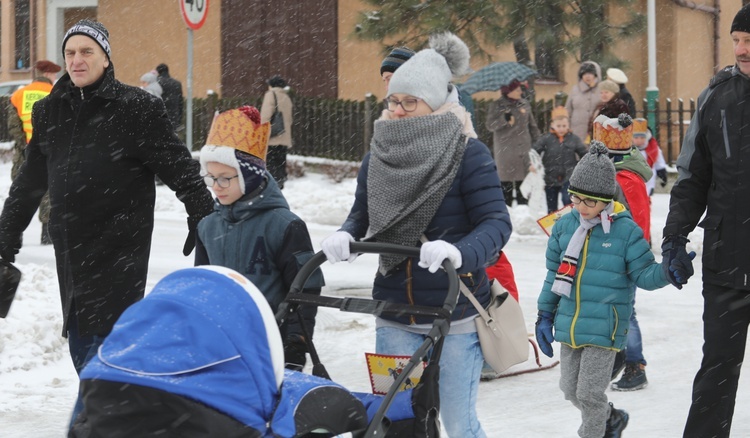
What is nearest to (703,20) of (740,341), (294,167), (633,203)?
(294,167)

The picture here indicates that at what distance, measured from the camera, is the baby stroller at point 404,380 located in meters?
3.78

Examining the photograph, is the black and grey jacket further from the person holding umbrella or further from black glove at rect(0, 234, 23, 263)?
the person holding umbrella

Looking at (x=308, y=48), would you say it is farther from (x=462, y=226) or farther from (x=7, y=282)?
(x=462, y=226)

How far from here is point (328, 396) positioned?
347cm

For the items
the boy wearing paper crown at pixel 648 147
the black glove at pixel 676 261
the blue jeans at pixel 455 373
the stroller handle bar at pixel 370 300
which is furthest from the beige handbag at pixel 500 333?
the boy wearing paper crown at pixel 648 147

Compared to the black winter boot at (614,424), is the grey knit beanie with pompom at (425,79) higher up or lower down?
higher up

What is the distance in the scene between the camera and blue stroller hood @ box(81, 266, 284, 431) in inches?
121

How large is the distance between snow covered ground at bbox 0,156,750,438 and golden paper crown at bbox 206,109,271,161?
2288 mm

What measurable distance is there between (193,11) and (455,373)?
392 inches

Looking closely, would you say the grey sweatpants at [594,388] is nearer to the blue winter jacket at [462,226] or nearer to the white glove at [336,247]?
the blue winter jacket at [462,226]

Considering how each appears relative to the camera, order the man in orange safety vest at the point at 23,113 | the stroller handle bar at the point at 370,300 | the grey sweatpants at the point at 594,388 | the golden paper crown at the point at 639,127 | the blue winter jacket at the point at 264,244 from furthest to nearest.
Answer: the man in orange safety vest at the point at 23,113
the golden paper crown at the point at 639,127
the grey sweatpants at the point at 594,388
the blue winter jacket at the point at 264,244
the stroller handle bar at the point at 370,300

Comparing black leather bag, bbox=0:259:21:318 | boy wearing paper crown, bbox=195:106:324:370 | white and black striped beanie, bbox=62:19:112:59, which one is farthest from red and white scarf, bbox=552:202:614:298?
black leather bag, bbox=0:259:21:318

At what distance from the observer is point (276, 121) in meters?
18.2

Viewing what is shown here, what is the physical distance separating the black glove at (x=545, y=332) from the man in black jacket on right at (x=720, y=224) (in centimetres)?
76
